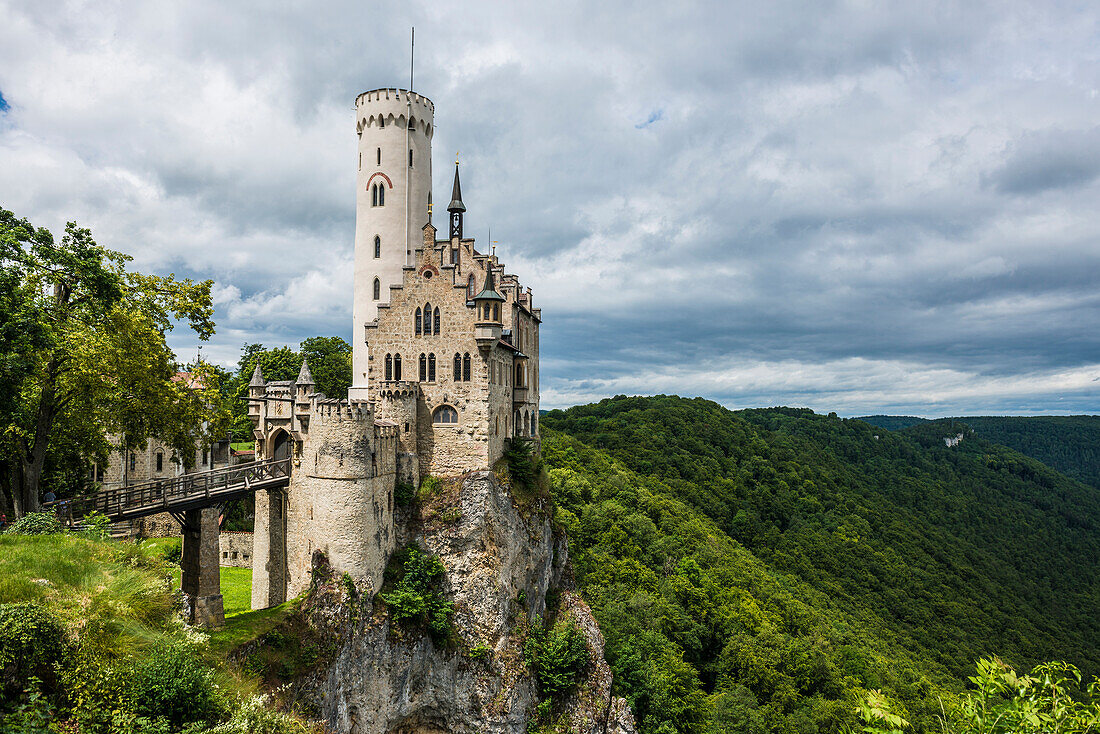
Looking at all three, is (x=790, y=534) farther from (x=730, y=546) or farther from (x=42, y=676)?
(x=42, y=676)

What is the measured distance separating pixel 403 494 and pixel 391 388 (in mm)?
6283

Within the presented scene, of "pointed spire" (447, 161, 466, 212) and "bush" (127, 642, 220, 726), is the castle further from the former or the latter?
"bush" (127, 642, 220, 726)

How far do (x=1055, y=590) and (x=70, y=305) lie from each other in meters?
195

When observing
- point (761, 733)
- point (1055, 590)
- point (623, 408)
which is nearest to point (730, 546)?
point (761, 733)

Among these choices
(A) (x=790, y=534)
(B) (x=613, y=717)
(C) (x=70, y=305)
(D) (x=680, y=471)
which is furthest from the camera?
(D) (x=680, y=471)

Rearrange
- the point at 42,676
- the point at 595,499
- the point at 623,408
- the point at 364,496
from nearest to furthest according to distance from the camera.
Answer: the point at 42,676 < the point at 364,496 < the point at 595,499 < the point at 623,408

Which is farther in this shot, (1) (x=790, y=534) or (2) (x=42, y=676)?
(1) (x=790, y=534)

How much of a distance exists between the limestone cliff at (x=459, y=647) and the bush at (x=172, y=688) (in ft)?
38.1

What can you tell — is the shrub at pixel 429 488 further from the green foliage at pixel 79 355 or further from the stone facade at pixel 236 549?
the stone facade at pixel 236 549

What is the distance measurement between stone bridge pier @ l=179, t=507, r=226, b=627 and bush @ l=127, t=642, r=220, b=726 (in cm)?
1245

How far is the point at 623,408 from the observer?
172750 millimetres

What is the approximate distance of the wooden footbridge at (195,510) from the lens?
1060 inches

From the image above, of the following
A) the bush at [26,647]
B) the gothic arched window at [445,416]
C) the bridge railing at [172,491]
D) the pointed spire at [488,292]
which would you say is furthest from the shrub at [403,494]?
the bush at [26,647]

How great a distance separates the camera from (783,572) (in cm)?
10938
